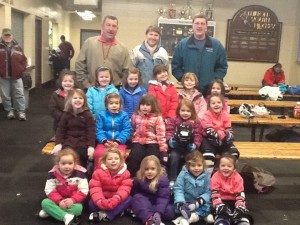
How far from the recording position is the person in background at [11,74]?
6.54 meters

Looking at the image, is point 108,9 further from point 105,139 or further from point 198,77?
point 105,139

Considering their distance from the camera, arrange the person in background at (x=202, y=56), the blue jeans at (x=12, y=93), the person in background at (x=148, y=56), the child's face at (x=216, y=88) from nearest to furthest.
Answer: the child's face at (x=216, y=88) < the person in background at (x=148, y=56) < the person in background at (x=202, y=56) < the blue jeans at (x=12, y=93)

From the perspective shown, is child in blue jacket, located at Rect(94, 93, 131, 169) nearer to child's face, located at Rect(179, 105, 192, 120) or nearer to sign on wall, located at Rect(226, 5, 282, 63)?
child's face, located at Rect(179, 105, 192, 120)

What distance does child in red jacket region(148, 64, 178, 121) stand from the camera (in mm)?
3826

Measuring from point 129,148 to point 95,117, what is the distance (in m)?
0.45

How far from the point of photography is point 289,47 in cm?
915

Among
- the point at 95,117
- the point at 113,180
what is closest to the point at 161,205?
the point at 113,180

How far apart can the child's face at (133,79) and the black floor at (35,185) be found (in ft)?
4.30

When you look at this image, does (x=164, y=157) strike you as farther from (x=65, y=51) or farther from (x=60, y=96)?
(x=65, y=51)

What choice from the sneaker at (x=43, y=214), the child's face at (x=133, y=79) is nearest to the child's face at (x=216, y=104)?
the child's face at (x=133, y=79)

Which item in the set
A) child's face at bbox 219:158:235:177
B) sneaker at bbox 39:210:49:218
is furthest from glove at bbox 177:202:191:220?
sneaker at bbox 39:210:49:218

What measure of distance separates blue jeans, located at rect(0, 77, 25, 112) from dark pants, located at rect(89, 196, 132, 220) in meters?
4.14

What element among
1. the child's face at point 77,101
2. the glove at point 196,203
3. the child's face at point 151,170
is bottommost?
the glove at point 196,203

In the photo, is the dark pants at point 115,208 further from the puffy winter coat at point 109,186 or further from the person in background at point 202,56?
the person in background at point 202,56
